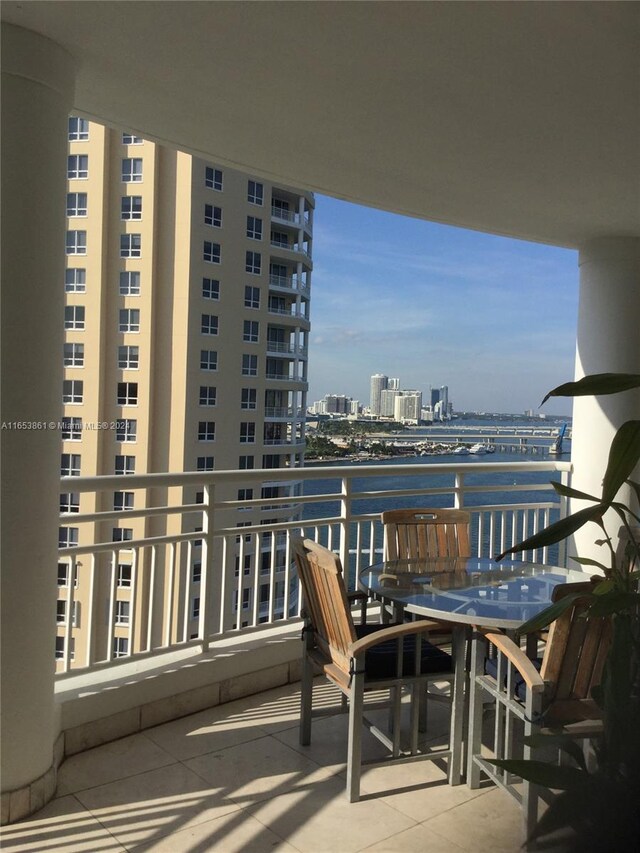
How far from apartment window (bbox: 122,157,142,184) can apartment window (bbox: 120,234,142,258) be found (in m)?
3.55

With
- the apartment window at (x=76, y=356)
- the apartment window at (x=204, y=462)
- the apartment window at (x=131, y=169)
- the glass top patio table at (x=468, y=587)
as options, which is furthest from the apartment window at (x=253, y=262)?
the glass top patio table at (x=468, y=587)

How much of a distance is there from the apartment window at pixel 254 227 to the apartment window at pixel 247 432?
12713mm

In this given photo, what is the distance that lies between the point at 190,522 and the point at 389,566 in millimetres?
36361

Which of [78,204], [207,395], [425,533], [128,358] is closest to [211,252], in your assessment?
[128,358]

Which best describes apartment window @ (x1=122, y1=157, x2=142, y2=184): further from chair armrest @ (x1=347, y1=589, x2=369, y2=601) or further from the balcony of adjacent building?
chair armrest @ (x1=347, y1=589, x2=369, y2=601)

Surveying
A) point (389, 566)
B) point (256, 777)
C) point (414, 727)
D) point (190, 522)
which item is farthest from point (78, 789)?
point (190, 522)

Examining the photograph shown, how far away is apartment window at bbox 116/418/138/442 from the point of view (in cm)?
4083

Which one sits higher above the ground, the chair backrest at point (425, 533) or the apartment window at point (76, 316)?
the apartment window at point (76, 316)

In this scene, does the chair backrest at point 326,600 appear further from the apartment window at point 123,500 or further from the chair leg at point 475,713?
the apartment window at point 123,500

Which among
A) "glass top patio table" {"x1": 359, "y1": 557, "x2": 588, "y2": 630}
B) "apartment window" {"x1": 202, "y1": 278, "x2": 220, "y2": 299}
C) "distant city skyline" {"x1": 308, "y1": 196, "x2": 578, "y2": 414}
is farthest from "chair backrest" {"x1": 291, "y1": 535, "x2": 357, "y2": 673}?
"apartment window" {"x1": 202, "y1": 278, "x2": 220, "y2": 299}

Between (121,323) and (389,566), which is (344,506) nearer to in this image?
(389,566)

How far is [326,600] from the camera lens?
2914 millimetres

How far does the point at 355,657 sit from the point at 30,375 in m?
1.70

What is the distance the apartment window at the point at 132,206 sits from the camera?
140ft
